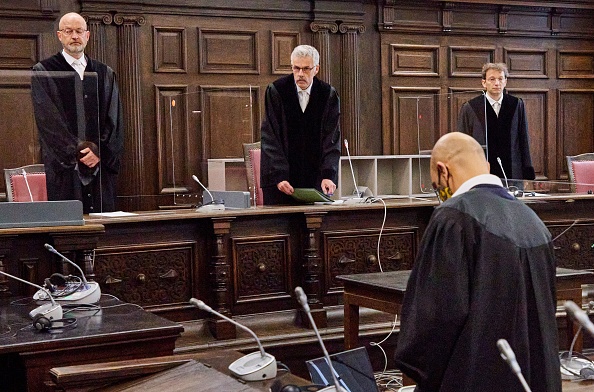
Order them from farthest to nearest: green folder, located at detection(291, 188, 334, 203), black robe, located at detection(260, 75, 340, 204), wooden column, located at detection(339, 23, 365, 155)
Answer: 1. wooden column, located at detection(339, 23, 365, 155)
2. black robe, located at detection(260, 75, 340, 204)
3. green folder, located at detection(291, 188, 334, 203)

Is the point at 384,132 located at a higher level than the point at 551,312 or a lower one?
higher

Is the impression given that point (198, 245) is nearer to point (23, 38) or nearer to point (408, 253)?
point (408, 253)

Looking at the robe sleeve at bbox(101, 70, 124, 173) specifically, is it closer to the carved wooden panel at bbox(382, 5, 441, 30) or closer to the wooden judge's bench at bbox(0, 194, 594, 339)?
the wooden judge's bench at bbox(0, 194, 594, 339)

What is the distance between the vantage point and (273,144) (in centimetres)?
551

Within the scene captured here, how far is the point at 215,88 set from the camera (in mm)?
7258

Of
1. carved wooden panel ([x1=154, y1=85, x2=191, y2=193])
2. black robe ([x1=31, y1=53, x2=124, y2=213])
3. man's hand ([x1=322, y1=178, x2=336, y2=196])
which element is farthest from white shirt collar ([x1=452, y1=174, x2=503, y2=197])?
carved wooden panel ([x1=154, y1=85, x2=191, y2=193])

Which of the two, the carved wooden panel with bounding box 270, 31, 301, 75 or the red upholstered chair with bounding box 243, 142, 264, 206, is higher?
the carved wooden panel with bounding box 270, 31, 301, 75

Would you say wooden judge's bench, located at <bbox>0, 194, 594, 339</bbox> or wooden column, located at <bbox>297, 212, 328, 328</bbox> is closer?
wooden judge's bench, located at <bbox>0, 194, 594, 339</bbox>

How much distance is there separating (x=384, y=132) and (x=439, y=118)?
19.6 inches

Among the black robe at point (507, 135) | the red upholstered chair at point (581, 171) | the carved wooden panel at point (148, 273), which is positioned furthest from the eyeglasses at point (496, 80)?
the carved wooden panel at point (148, 273)

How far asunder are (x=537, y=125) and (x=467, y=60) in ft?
2.97

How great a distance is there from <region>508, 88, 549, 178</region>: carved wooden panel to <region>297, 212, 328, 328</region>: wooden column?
12.8 ft

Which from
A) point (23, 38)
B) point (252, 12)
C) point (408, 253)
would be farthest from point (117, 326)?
point (252, 12)

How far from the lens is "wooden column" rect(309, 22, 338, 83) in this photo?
25.0 ft
